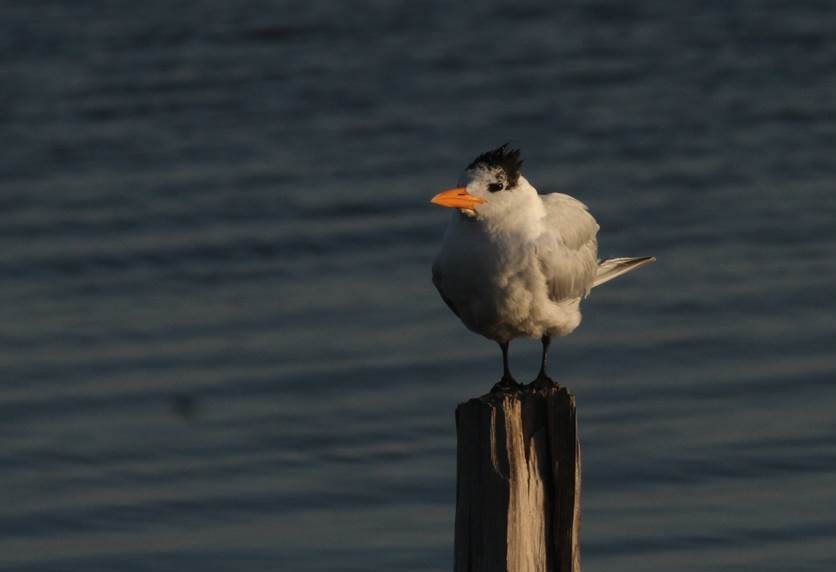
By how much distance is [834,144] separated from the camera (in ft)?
53.4

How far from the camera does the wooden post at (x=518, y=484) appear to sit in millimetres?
6371

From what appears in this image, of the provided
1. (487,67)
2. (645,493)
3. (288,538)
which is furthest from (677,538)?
(487,67)

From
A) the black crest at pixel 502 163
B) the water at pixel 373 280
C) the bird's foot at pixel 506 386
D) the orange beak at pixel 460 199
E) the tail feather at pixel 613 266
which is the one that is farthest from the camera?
the water at pixel 373 280

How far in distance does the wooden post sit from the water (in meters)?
3.10

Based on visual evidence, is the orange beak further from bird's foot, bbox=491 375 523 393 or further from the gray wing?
bird's foot, bbox=491 375 523 393

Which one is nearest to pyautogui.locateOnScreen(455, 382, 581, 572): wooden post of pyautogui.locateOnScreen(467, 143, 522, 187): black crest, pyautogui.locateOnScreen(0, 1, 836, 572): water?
pyautogui.locateOnScreen(467, 143, 522, 187): black crest

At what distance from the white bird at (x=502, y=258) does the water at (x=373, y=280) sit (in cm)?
231

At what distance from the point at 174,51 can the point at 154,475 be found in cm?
1009

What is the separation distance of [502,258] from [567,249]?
0.42 m

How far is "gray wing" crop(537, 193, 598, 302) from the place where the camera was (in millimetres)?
7629

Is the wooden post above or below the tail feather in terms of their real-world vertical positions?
below

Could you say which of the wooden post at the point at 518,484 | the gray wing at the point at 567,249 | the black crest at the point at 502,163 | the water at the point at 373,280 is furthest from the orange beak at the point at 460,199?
the water at the point at 373,280

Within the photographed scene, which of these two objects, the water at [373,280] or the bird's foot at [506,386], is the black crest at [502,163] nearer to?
the bird's foot at [506,386]

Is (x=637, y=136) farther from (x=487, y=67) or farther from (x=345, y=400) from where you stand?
(x=345, y=400)
